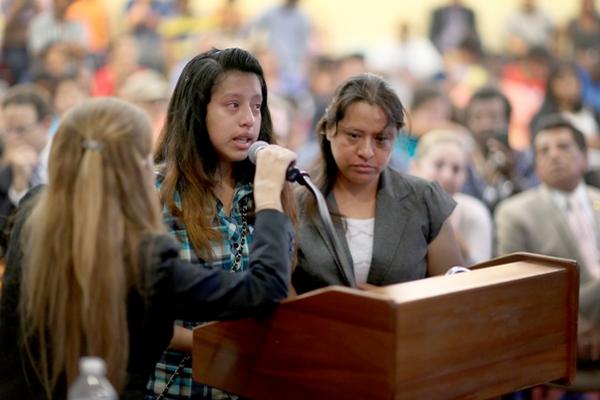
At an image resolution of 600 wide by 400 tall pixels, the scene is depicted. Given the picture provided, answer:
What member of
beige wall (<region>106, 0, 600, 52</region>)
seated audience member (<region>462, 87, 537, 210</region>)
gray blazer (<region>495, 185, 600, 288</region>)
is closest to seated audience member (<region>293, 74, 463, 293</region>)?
gray blazer (<region>495, 185, 600, 288</region>)

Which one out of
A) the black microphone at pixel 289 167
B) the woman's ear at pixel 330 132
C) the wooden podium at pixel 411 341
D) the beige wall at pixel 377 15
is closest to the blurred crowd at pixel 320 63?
the beige wall at pixel 377 15

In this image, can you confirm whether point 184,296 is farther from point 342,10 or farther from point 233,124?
point 342,10

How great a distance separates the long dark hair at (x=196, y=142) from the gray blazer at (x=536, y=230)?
225 centimetres

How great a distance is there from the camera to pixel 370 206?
2871mm

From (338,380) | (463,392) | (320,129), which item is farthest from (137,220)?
(320,129)

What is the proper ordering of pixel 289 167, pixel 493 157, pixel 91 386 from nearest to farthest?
1. pixel 91 386
2. pixel 289 167
3. pixel 493 157

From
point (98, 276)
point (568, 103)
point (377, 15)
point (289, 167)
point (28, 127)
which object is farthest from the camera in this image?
point (377, 15)

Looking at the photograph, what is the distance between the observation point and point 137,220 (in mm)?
2023

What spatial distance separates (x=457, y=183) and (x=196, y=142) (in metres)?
2.47

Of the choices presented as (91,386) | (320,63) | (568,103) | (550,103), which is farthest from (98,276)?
(320,63)

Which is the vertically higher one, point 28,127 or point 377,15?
point 377,15

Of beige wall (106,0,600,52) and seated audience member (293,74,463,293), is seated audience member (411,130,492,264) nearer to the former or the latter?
seated audience member (293,74,463,293)

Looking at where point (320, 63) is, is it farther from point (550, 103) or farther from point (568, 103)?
point (568, 103)

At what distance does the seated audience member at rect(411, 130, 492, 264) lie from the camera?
4770 mm
